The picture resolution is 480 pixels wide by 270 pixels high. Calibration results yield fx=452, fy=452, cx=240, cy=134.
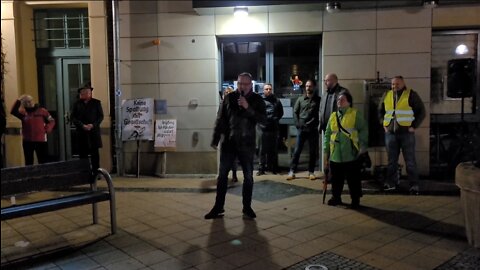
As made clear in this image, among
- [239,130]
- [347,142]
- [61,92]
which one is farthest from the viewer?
[61,92]

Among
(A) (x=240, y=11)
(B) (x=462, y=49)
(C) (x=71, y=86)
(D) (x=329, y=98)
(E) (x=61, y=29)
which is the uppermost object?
(A) (x=240, y=11)

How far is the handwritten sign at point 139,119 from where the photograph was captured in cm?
919

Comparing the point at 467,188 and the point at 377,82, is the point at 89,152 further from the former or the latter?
the point at 467,188

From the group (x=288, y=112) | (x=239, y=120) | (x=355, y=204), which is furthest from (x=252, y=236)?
(x=288, y=112)

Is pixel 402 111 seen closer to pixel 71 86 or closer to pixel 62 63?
pixel 71 86

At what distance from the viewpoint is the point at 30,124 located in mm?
7742

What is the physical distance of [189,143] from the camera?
365 inches

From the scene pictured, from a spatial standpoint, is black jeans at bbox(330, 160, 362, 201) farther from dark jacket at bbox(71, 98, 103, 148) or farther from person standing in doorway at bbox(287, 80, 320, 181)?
dark jacket at bbox(71, 98, 103, 148)

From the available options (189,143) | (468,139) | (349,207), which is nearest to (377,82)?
(468,139)

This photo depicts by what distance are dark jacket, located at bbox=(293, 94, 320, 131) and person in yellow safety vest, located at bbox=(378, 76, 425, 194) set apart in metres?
1.38

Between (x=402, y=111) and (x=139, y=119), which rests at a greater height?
(x=402, y=111)

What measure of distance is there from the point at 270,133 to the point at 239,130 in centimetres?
324

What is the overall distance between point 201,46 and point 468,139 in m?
5.58

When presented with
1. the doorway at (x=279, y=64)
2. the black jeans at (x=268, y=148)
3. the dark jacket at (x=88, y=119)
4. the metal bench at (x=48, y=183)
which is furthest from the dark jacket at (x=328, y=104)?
the dark jacket at (x=88, y=119)
